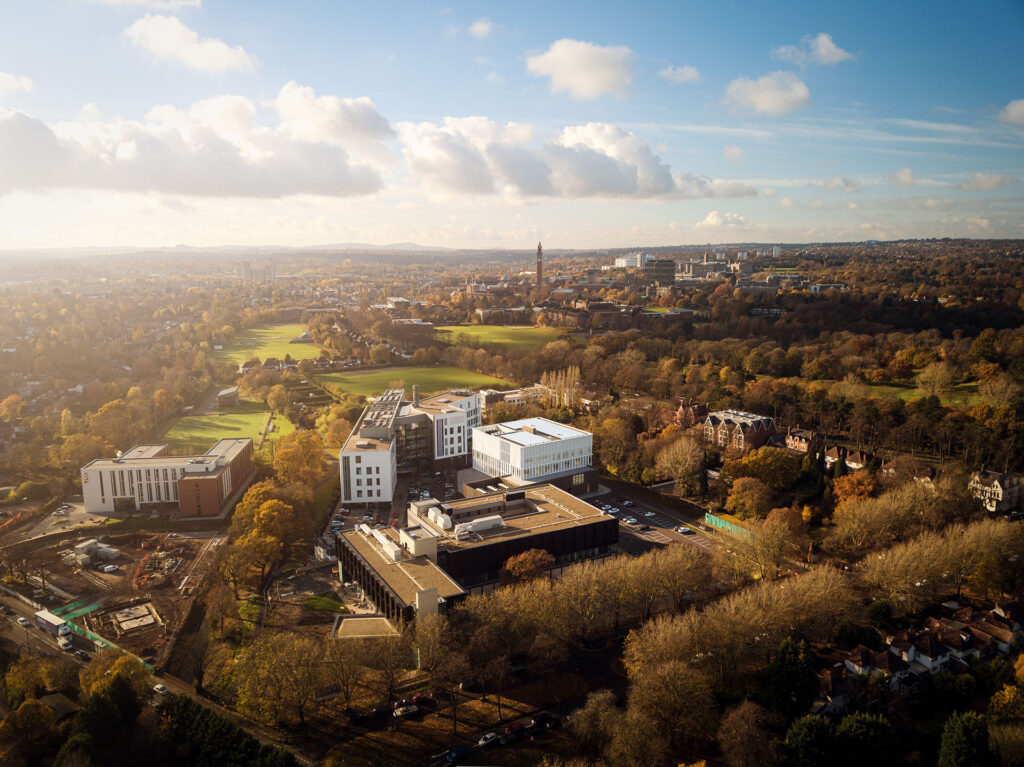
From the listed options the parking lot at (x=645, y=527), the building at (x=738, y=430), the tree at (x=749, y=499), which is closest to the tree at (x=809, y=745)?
the parking lot at (x=645, y=527)

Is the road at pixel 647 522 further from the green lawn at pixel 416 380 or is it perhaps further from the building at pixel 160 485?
the green lawn at pixel 416 380

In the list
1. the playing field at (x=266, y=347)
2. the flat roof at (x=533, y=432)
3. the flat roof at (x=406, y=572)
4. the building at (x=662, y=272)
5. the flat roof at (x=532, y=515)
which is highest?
the building at (x=662, y=272)

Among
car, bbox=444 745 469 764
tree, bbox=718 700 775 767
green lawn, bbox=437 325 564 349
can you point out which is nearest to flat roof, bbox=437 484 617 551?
car, bbox=444 745 469 764

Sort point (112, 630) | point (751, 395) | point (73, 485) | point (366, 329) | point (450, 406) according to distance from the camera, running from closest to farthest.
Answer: point (112, 630) → point (73, 485) → point (450, 406) → point (751, 395) → point (366, 329)

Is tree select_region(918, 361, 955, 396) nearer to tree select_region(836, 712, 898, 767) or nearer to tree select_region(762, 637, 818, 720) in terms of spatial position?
tree select_region(762, 637, 818, 720)

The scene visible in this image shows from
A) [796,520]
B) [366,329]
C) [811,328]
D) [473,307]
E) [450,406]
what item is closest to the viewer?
[796,520]

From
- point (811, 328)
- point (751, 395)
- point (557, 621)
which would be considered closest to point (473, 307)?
point (811, 328)

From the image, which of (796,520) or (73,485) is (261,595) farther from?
(796,520)
